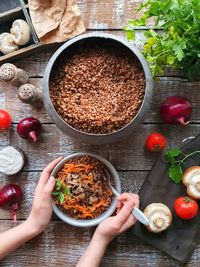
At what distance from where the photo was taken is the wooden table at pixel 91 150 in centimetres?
148

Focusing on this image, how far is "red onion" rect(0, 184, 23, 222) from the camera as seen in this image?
1449 mm

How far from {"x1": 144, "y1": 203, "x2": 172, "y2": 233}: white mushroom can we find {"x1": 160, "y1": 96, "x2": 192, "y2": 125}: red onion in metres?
0.27

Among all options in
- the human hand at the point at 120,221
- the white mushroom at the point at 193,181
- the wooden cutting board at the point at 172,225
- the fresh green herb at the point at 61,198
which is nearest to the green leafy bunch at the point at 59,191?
the fresh green herb at the point at 61,198

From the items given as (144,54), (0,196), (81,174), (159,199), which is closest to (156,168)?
(159,199)

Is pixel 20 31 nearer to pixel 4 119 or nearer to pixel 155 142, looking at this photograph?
pixel 4 119

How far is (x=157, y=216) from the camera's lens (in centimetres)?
141

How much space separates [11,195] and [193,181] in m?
0.56

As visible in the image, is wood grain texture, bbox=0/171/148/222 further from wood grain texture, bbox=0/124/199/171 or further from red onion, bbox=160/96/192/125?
red onion, bbox=160/96/192/125

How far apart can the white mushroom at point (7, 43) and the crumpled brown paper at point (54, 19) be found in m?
0.09

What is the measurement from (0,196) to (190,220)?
0.60 metres

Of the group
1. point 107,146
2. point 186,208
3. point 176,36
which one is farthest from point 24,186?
point 176,36

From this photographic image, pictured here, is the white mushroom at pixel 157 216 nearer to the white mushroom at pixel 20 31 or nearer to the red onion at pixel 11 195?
the red onion at pixel 11 195

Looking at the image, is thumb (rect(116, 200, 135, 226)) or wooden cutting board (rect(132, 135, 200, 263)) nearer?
thumb (rect(116, 200, 135, 226))

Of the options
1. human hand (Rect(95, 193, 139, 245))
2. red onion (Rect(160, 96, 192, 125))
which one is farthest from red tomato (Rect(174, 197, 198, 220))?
red onion (Rect(160, 96, 192, 125))
